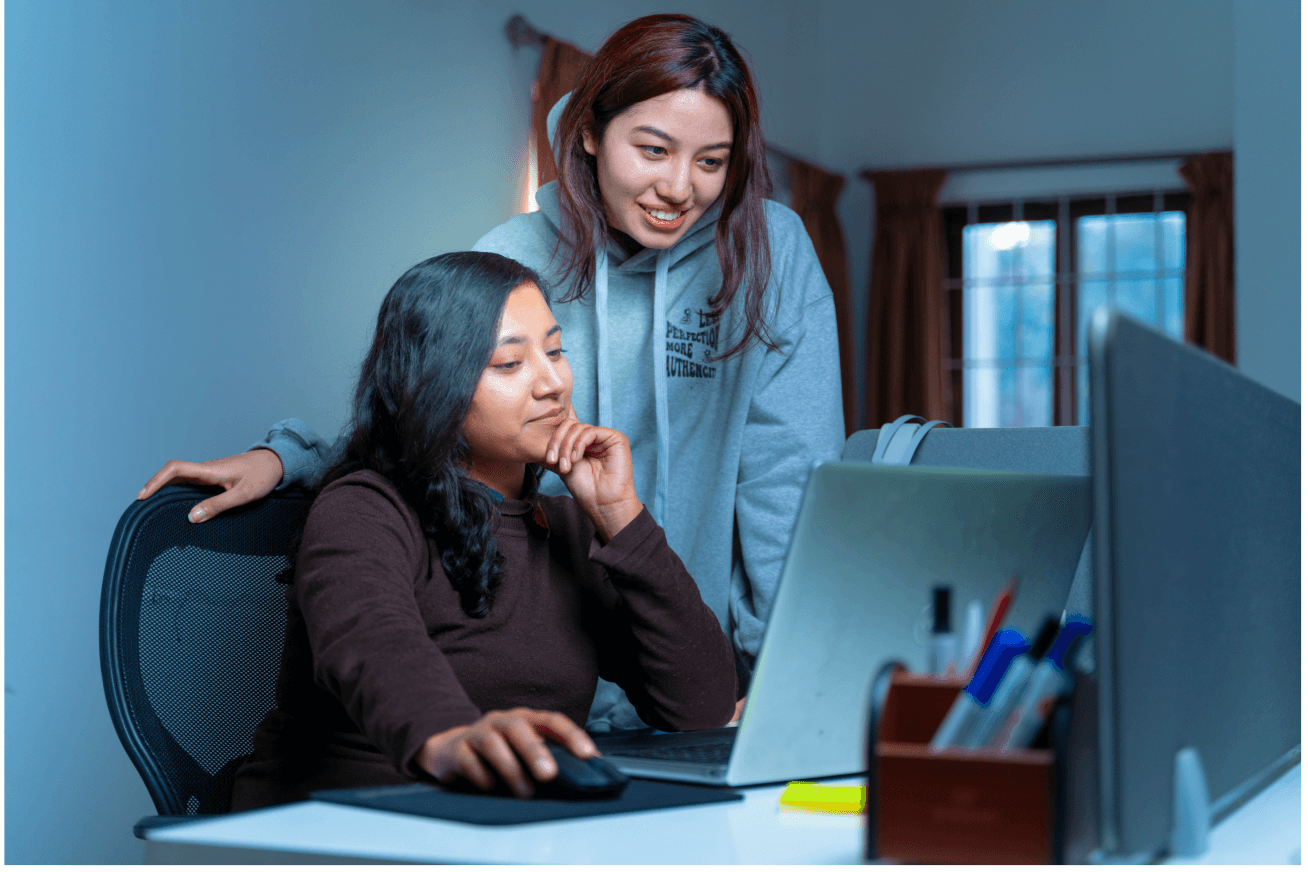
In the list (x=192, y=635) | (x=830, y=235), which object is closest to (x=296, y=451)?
(x=192, y=635)

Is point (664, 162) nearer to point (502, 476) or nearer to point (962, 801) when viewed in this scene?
point (502, 476)

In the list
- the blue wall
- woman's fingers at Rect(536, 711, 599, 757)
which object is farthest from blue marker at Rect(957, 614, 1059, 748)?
the blue wall

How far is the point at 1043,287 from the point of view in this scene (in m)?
5.50

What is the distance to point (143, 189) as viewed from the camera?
2.23m

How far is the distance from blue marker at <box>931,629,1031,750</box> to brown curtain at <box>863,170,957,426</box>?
5056 mm

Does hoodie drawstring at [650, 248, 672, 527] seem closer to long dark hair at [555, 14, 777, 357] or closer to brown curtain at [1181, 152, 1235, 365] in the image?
long dark hair at [555, 14, 777, 357]

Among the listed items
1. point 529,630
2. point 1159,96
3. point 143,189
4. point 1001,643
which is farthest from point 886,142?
point 1001,643

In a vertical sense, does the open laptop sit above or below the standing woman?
below

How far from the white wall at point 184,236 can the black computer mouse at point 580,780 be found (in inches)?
59.8

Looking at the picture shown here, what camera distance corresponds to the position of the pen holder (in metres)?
0.56

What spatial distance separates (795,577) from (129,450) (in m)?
1.84

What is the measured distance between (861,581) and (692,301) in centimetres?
83

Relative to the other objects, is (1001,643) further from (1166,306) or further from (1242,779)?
(1166,306)

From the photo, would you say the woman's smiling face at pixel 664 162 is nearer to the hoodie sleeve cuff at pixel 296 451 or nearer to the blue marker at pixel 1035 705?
the hoodie sleeve cuff at pixel 296 451
